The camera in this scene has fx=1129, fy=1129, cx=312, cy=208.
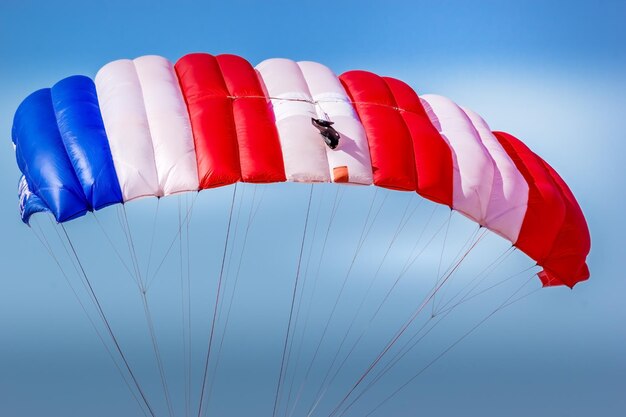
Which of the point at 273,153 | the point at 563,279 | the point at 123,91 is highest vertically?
the point at 123,91

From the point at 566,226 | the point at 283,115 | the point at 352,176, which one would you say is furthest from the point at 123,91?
the point at 566,226

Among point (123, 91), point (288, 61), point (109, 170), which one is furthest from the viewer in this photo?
point (288, 61)

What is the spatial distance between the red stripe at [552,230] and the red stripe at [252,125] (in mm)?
5701

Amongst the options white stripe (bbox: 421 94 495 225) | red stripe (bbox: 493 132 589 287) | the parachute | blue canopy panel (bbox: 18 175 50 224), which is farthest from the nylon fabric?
blue canopy panel (bbox: 18 175 50 224)

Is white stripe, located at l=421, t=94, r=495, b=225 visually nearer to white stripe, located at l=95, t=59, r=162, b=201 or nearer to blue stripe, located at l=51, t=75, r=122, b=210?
white stripe, located at l=95, t=59, r=162, b=201

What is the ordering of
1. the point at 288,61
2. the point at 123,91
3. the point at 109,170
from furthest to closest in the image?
the point at 288,61 → the point at 123,91 → the point at 109,170

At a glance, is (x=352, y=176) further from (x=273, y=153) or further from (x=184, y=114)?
(x=184, y=114)

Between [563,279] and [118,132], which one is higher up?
[118,132]

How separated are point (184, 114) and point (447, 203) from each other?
571 cm

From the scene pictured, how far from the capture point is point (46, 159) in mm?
22297

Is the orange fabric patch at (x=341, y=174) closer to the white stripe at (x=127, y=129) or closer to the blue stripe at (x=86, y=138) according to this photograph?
the white stripe at (x=127, y=129)

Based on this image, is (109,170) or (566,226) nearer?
(109,170)

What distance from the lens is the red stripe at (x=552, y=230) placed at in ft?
79.7

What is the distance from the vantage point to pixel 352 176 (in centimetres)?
2259
